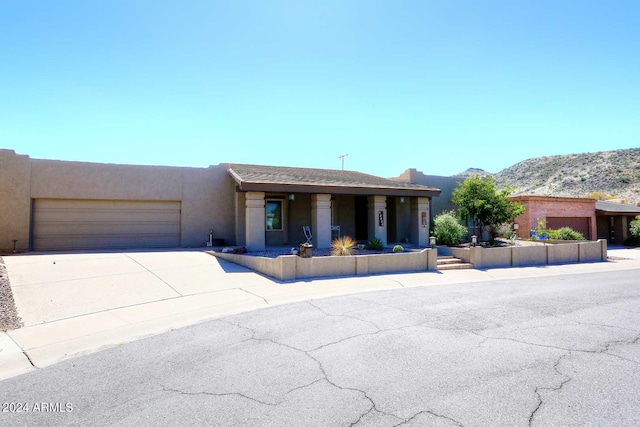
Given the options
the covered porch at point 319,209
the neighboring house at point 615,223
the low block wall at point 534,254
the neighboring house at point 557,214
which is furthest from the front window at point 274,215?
the neighboring house at point 615,223

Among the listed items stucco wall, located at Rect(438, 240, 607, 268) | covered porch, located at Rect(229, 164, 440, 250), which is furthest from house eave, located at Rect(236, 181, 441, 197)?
stucco wall, located at Rect(438, 240, 607, 268)

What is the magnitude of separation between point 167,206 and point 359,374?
47.6 ft

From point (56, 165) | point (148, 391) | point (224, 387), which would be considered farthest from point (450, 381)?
point (56, 165)

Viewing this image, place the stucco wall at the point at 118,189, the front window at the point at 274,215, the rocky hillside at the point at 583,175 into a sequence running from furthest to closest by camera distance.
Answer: the rocky hillside at the point at 583,175
the front window at the point at 274,215
the stucco wall at the point at 118,189

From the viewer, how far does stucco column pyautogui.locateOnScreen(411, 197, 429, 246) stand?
18.0 m

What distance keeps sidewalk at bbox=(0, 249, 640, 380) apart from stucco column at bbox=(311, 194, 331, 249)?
3.97 m

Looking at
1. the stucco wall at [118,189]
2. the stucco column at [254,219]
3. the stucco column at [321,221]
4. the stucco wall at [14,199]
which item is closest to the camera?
the stucco column at [254,219]

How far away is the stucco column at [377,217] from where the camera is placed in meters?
16.9

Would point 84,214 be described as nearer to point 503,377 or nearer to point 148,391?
point 148,391

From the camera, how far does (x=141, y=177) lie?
1631cm

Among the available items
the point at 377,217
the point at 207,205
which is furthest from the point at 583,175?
the point at 207,205

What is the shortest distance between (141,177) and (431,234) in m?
14.3

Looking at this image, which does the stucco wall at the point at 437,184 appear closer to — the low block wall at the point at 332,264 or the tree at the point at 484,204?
the tree at the point at 484,204

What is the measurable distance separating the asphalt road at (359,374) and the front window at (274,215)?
985 centimetres
